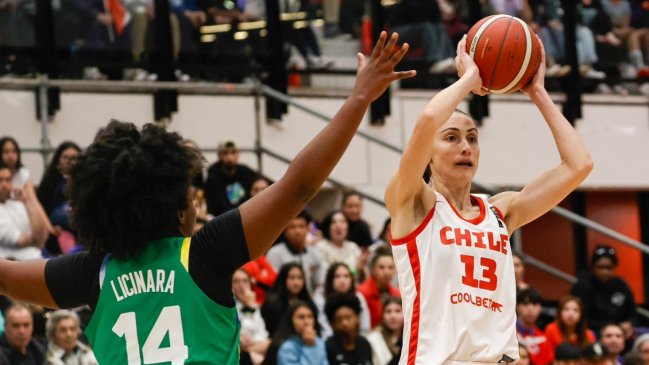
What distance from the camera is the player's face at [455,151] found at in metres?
5.46

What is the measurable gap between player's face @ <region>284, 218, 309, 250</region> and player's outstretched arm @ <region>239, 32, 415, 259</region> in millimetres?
7116

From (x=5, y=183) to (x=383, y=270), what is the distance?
3193 mm

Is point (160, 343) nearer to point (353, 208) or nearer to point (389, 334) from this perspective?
point (389, 334)

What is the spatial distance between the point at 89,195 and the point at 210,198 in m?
7.90

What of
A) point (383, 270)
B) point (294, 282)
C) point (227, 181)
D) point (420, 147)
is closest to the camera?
point (420, 147)

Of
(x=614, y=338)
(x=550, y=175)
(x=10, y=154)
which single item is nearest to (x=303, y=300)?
(x=10, y=154)

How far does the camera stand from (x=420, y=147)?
5121mm

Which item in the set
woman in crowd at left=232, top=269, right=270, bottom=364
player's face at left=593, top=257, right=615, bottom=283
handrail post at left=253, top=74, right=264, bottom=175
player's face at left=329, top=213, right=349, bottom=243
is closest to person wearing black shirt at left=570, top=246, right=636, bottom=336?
player's face at left=593, top=257, right=615, bottom=283

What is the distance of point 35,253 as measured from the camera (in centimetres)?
1002

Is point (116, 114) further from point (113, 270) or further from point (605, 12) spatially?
point (113, 270)

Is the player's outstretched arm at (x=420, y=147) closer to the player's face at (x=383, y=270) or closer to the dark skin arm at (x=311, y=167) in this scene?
the dark skin arm at (x=311, y=167)

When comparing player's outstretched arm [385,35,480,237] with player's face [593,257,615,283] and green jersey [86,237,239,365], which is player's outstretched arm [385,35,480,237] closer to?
green jersey [86,237,239,365]

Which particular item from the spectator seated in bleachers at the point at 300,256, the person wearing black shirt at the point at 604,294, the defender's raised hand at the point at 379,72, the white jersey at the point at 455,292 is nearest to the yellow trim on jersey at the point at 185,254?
the defender's raised hand at the point at 379,72

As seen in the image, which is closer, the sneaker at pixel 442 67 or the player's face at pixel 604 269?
the player's face at pixel 604 269
